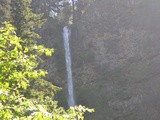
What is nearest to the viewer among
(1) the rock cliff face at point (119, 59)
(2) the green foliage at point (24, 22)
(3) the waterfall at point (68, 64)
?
(2) the green foliage at point (24, 22)

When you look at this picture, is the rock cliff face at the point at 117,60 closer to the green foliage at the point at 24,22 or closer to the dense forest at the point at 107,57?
the dense forest at the point at 107,57

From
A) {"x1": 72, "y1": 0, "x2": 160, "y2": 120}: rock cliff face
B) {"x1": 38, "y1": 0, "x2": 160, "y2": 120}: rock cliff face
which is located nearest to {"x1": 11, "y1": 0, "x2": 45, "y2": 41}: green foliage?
{"x1": 38, "y1": 0, "x2": 160, "y2": 120}: rock cliff face

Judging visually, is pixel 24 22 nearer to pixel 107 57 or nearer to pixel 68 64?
pixel 68 64

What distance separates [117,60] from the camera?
33.9 metres

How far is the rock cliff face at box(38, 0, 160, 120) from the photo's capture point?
97.6 feet

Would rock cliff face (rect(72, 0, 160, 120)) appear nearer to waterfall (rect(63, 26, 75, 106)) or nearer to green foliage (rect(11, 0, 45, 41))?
waterfall (rect(63, 26, 75, 106))

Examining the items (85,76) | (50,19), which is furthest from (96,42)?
(50,19)

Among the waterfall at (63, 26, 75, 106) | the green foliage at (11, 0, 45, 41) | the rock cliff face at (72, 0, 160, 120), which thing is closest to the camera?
the green foliage at (11, 0, 45, 41)

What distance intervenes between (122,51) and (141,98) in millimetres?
7084

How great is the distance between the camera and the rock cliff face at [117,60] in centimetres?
2975

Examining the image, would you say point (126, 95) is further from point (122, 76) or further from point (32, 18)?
point (32, 18)

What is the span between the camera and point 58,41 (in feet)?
124

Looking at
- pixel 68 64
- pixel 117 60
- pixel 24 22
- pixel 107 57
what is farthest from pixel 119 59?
pixel 24 22

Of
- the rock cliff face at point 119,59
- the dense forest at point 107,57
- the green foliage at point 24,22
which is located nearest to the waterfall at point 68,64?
the dense forest at point 107,57
